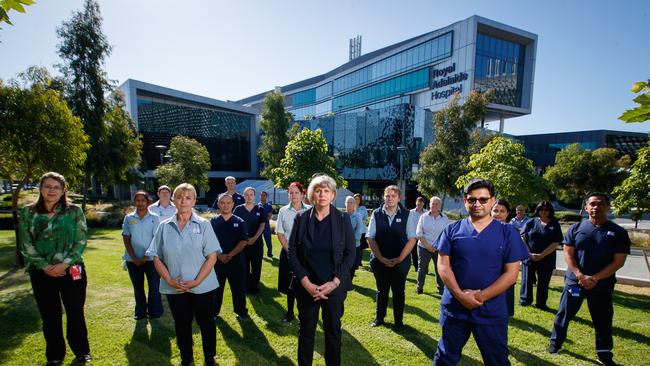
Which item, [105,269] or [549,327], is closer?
[549,327]

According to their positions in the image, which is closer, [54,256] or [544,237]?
[54,256]

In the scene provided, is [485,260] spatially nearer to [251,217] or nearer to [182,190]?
[182,190]

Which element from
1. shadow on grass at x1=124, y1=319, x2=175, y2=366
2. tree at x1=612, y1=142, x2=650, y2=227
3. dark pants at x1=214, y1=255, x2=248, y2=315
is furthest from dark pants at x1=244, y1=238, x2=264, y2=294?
tree at x1=612, y1=142, x2=650, y2=227

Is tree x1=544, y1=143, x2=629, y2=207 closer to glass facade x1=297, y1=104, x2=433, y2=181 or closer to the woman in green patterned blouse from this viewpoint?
glass facade x1=297, y1=104, x2=433, y2=181

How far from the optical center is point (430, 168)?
65.1ft

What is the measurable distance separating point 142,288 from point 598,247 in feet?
21.1

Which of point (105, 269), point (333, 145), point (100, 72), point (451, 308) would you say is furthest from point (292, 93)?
point (451, 308)

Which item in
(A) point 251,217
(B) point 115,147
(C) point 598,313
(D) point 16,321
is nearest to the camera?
(C) point 598,313

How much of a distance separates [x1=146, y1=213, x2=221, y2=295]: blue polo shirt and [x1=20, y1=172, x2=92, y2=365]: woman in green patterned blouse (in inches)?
36.9

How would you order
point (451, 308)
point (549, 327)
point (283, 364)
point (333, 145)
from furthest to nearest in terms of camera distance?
point (333, 145) → point (549, 327) → point (283, 364) → point (451, 308)

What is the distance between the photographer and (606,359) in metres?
3.62

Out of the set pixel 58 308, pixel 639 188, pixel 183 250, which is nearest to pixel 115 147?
pixel 58 308

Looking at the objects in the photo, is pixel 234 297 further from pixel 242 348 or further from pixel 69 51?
pixel 69 51

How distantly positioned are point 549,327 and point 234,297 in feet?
16.4
